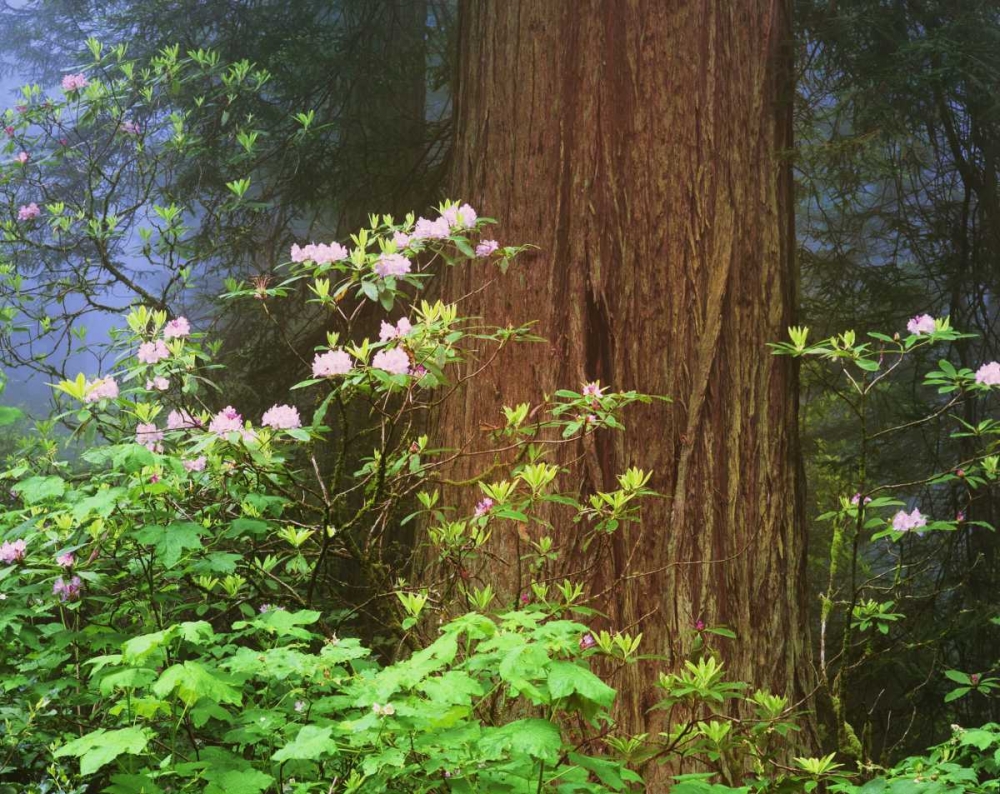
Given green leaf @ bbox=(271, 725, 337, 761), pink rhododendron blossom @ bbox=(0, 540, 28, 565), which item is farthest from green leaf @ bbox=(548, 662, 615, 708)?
pink rhododendron blossom @ bbox=(0, 540, 28, 565)

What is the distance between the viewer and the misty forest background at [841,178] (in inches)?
172

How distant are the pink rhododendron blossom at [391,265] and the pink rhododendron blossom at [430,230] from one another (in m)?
0.11

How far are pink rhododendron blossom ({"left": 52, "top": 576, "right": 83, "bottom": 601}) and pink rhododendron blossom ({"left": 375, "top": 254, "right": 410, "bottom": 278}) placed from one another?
110 cm

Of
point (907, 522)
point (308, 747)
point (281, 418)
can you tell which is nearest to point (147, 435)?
point (281, 418)

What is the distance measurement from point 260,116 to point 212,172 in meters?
0.44

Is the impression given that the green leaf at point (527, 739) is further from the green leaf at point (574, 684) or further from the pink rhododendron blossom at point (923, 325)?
the pink rhododendron blossom at point (923, 325)

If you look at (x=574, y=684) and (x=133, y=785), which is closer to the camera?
(x=574, y=684)

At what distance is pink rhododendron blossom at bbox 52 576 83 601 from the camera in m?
2.46

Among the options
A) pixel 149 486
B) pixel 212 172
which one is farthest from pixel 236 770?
pixel 212 172

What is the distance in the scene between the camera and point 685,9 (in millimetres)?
3111

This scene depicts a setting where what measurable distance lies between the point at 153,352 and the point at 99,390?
0.50 ft

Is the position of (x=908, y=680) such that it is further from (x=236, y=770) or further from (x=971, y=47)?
(x=236, y=770)

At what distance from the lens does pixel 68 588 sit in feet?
8.11

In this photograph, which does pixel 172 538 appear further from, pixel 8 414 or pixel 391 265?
pixel 391 265
